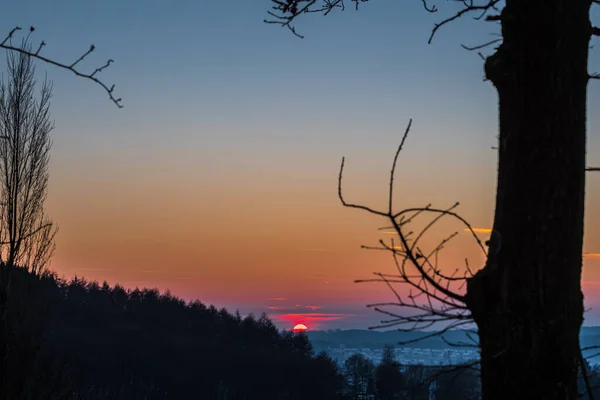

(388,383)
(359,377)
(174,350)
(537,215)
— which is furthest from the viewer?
(359,377)

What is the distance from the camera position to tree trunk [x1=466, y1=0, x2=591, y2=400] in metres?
1.93

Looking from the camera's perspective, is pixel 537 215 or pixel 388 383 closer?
pixel 537 215

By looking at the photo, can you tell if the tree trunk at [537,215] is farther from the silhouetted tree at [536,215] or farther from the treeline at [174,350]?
the treeline at [174,350]

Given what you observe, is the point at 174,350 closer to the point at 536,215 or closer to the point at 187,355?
the point at 187,355

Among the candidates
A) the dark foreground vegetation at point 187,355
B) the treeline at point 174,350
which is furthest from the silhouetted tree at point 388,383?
the treeline at point 174,350

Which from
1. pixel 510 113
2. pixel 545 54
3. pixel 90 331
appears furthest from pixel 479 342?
pixel 90 331

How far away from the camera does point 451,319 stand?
2.08 meters

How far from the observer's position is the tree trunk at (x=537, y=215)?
1.93 metres

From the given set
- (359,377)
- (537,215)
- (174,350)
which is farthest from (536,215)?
(359,377)

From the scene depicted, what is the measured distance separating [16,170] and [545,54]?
12.6m

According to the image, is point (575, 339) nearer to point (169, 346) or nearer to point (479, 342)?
point (479, 342)

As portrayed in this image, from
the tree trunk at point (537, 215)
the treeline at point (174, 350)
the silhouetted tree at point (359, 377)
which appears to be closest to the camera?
the tree trunk at point (537, 215)

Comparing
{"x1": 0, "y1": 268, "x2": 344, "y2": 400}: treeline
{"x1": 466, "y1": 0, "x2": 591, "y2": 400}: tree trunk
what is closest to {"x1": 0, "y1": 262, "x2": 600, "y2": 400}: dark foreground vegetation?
{"x1": 0, "y1": 268, "x2": 344, "y2": 400}: treeline

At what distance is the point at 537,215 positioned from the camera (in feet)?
6.49
